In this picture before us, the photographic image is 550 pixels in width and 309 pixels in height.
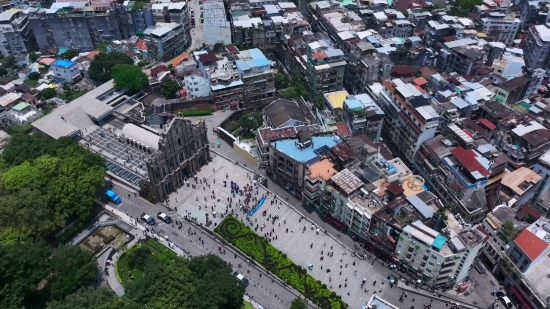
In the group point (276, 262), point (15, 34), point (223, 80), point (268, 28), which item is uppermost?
point (268, 28)

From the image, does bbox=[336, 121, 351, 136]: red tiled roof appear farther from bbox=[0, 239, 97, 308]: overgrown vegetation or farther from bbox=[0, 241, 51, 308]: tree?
bbox=[0, 241, 51, 308]: tree

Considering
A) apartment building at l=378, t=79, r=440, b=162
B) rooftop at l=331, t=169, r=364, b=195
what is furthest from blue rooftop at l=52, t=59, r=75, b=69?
apartment building at l=378, t=79, r=440, b=162

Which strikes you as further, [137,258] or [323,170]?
[323,170]

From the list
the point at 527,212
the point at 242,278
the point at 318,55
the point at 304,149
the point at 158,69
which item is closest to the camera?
the point at 242,278

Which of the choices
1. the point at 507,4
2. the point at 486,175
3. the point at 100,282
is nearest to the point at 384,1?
the point at 507,4

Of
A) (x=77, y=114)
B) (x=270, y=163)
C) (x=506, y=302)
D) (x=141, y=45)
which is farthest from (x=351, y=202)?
(x=141, y=45)

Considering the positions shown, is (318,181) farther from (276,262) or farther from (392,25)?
(392,25)
